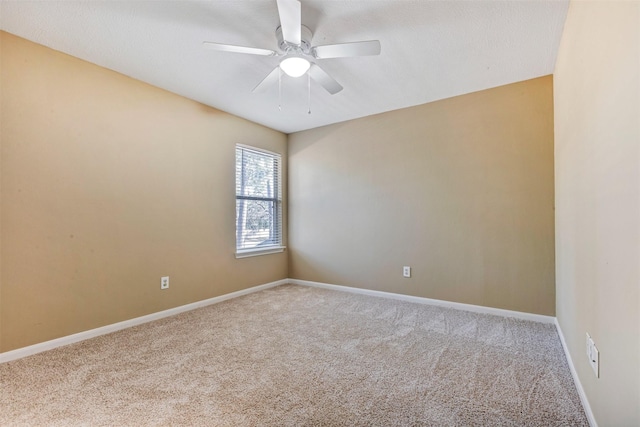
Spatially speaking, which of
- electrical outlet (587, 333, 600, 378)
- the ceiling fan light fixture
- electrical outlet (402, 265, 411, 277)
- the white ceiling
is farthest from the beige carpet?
the white ceiling

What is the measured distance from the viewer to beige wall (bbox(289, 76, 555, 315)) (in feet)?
9.20

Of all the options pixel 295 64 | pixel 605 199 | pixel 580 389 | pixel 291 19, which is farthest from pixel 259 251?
pixel 605 199

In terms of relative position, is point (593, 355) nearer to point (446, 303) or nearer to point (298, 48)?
point (446, 303)

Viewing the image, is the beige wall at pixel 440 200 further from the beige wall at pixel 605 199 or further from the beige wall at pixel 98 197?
the beige wall at pixel 98 197

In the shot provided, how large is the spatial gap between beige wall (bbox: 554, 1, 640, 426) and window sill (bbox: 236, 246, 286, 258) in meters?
3.25

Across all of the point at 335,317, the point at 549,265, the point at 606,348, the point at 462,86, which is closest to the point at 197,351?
the point at 335,317

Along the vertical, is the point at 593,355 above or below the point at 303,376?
above

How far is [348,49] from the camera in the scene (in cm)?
192

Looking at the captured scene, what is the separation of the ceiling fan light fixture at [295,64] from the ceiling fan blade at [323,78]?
11 cm

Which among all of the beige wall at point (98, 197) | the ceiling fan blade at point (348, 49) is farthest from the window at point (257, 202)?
the ceiling fan blade at point (348, 49)

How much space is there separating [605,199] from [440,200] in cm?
210

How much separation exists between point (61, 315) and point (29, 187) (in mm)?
1023

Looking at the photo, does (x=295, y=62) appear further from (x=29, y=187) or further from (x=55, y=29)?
(x=29, y=187)

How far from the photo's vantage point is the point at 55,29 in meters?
2.07
